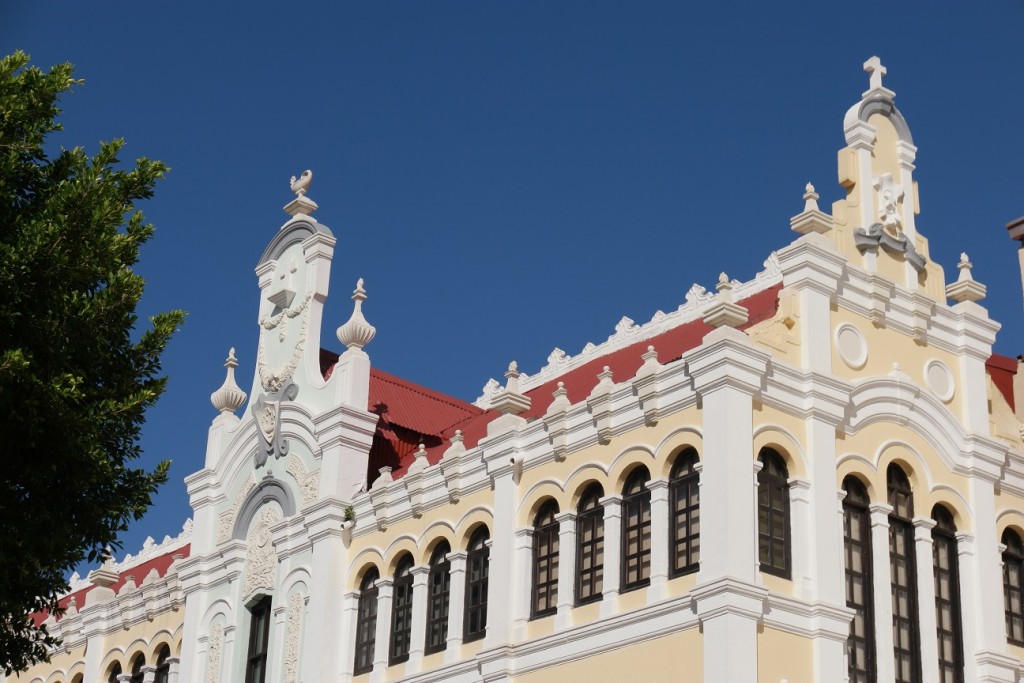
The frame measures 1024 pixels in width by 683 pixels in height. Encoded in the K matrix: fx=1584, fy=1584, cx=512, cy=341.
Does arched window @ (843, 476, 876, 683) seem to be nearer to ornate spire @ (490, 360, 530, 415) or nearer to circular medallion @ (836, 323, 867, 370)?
circular medallion @ (836, 323, 867, 370)

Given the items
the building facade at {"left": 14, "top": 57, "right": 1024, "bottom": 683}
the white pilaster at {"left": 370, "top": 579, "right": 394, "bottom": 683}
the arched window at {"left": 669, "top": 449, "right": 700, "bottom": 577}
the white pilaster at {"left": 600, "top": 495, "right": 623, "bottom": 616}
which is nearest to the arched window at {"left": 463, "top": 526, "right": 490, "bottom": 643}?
the building facade at {"left": 14, "top": 57, "right": 1024, "bottom": 683}

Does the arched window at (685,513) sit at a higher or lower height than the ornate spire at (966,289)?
lower

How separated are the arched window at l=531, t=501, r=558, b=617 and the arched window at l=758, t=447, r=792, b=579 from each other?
4.42m

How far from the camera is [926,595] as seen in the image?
88.2 feet

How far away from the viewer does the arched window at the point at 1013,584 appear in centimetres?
2845

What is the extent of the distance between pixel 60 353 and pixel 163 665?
19.2 metres

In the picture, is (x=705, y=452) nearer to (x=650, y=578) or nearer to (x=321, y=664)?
(x=650, y=578)

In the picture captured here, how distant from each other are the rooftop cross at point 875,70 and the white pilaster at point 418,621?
12751 millimetres

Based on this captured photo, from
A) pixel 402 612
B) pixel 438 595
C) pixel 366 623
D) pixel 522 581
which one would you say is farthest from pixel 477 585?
pixel 366 623

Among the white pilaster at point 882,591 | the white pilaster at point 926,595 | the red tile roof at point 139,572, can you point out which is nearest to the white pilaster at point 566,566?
the white pilaster at point 882,591

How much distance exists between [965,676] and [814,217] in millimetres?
8226

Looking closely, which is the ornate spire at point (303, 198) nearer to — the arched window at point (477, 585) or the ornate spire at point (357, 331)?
the ornate spire at point (357, 331)

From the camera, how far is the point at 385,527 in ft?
106

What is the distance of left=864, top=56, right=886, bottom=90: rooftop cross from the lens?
30.3 meters
